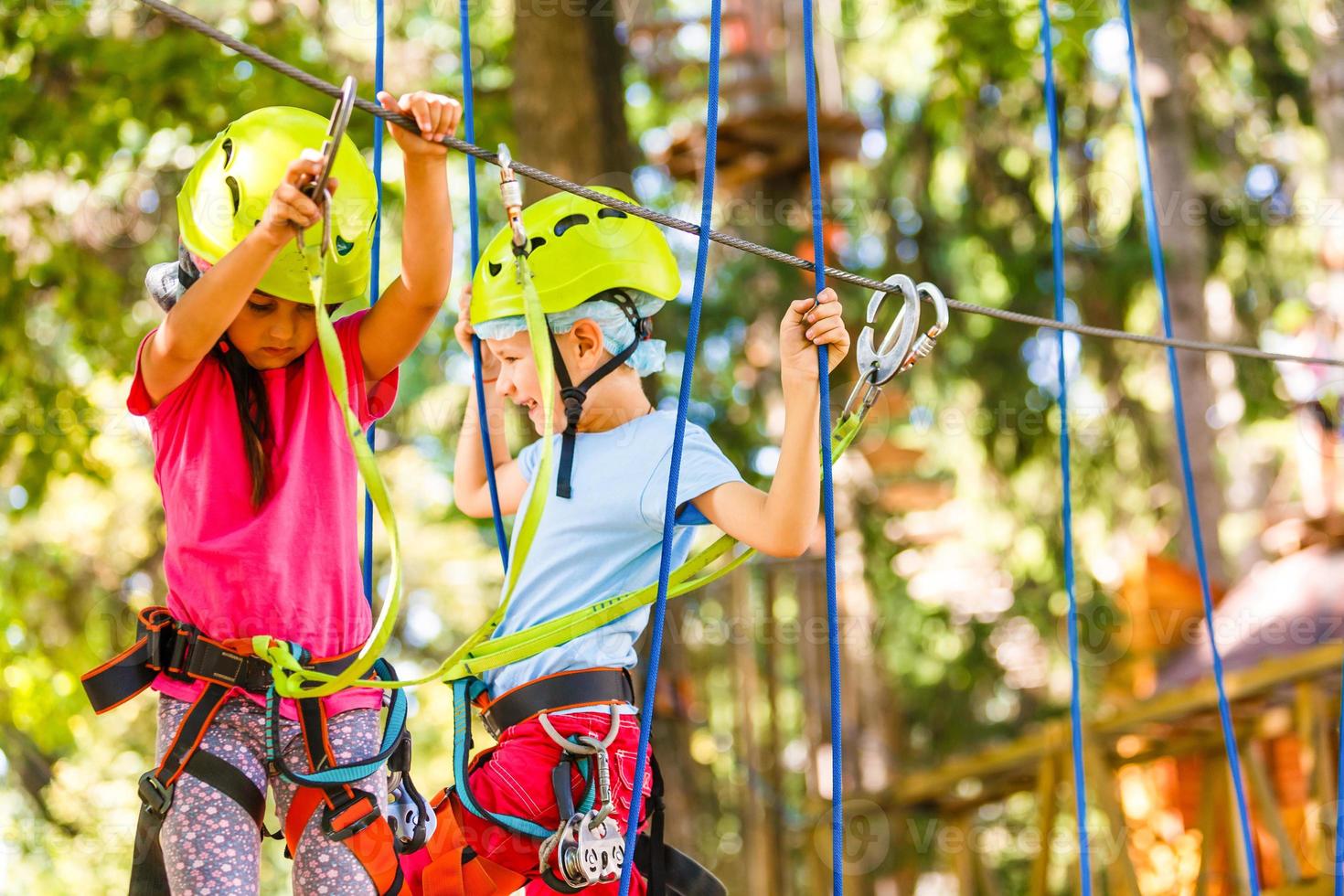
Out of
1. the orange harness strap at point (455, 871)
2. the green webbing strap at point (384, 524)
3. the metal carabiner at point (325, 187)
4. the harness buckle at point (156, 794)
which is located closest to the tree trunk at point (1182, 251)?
the orange harness strap at point (455, 871)

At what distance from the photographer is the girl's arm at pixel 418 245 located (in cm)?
183

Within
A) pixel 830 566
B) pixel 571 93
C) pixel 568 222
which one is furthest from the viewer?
pixel 571 93

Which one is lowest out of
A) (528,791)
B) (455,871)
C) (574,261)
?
(455,871)

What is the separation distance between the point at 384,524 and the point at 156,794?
63 centimetres

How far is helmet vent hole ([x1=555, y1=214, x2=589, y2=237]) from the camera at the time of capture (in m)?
2.44

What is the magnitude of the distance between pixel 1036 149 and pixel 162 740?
8.00 metres

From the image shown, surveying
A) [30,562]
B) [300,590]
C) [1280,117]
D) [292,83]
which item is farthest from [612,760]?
[1280,117]

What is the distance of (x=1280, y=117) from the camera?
940 centimetres

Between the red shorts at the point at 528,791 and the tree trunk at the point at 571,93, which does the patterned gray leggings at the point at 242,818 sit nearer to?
the red shorts at the point at 528,791

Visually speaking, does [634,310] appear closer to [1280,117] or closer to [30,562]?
[30,562]

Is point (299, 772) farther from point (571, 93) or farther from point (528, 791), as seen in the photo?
point (571, 93)

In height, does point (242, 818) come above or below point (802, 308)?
below

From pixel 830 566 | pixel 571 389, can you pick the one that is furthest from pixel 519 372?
pixel 830 566

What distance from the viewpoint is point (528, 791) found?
2316 mm
